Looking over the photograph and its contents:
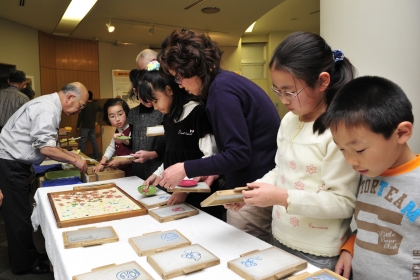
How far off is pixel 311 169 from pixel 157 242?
55 cm

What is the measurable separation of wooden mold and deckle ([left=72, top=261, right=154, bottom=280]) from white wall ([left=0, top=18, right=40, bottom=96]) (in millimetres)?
6567

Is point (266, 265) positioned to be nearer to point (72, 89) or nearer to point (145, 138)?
point (145, 138)

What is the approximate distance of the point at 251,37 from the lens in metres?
9.81

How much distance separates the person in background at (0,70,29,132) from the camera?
4477mm

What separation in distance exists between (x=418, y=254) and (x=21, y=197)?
2592 mm

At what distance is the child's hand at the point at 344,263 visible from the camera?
994mm

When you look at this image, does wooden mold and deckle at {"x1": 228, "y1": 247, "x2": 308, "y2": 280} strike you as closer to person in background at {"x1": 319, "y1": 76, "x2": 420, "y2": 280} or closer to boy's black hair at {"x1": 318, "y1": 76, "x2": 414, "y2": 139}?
person in background at {"x1": 319, "y1": 76, "x2": 420, "y2": 280}

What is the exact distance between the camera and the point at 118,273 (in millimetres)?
898

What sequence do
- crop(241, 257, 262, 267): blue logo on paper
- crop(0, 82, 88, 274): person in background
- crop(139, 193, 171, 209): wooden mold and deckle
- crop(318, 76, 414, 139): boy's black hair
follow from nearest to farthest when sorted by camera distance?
1. crop(318, 76, 414, 139): boy's black hair
2. crop(241, 257, 262, 267): blue logo on paper
3. crop(139, 193, 171, 209): wooden mold and deckle
4. crop(0, 82, 88, 274): person in background

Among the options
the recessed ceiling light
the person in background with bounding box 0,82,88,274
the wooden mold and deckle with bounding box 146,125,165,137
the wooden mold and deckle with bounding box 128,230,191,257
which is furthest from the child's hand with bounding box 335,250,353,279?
the recessed ceiling light

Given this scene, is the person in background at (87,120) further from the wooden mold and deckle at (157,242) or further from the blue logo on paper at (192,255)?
the blue logo on paper at (192,255)

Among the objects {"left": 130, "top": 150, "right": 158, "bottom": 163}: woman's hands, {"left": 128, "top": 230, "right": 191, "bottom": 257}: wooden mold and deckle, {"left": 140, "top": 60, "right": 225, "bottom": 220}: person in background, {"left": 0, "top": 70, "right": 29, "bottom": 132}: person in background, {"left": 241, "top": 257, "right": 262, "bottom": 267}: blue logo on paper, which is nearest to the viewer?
{"left": 241, "top": 257, "right": 262, "bottom": 267}: blue logo on paper

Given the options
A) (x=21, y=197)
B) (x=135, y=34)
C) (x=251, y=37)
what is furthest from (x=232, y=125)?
(x=251, y=37)

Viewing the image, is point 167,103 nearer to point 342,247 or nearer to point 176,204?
point 176,204
